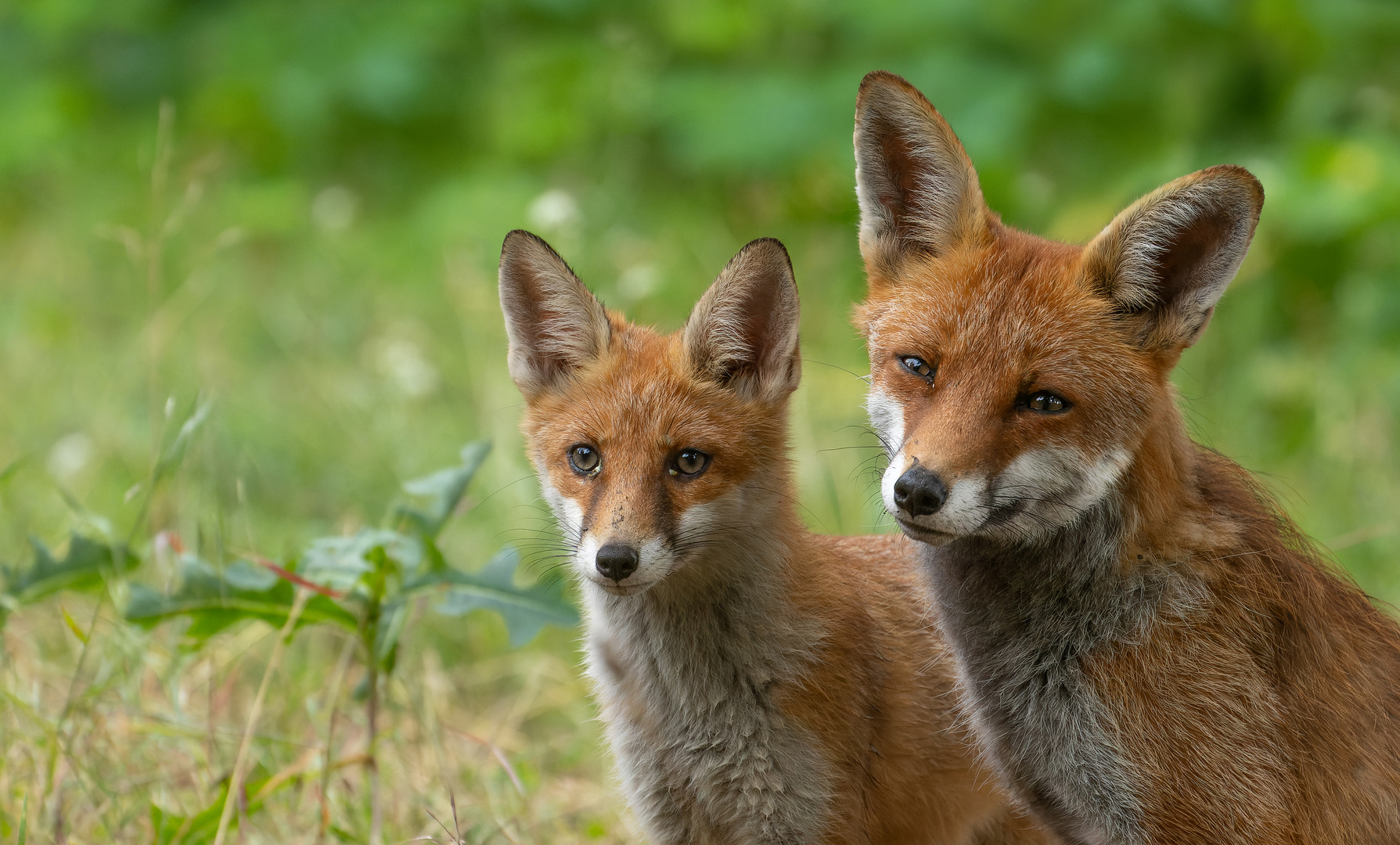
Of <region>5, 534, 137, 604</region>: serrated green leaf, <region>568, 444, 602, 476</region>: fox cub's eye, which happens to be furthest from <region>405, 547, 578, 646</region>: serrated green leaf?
<region>5, 534, 137, 604</region>: serrated green leaf

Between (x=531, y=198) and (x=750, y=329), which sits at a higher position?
(x=531, y=198)

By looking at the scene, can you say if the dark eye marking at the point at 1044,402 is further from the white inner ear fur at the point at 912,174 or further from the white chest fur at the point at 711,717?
the white chest fur at the point at 711,717

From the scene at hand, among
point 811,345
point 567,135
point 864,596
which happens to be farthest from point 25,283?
point 864,596

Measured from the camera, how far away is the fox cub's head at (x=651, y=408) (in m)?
3.10

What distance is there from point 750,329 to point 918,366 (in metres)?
0.76

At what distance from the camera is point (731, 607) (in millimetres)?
3289

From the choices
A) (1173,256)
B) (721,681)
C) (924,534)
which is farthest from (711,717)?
(1173,256)

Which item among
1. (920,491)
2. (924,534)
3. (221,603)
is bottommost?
(221,603)

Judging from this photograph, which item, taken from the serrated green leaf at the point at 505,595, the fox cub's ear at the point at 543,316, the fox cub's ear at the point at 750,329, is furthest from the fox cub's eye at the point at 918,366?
the serrated green leaf at the point at 505,595

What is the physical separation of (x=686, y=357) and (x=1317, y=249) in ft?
15.8

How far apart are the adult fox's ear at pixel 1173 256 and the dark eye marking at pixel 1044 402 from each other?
28cm

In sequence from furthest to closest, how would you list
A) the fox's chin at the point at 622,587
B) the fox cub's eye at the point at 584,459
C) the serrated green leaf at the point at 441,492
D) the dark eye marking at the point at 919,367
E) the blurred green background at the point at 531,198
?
the blurred green background at the point at 531,198
the serrated green leaf at the point at 441,492
the fox cub's eye at the point at 584,459
the fox's chin at the point at 622,587
the dark eye marking at the point at 919,367

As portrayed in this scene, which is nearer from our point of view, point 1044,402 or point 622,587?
point 1044,402

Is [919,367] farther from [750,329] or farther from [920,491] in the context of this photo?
[750,329]
